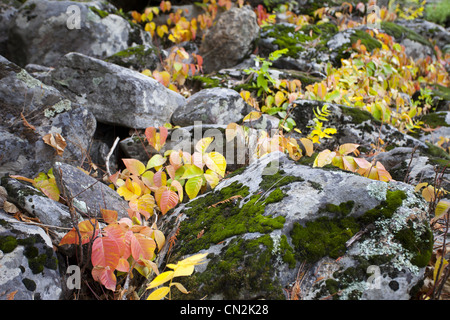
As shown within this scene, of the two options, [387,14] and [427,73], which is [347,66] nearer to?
[427,73]

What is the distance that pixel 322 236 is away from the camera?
1552 millimetres

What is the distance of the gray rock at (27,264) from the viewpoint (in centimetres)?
144

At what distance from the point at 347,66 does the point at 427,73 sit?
2327 millimetres

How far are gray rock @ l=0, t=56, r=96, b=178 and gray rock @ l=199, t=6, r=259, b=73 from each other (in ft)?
8.80

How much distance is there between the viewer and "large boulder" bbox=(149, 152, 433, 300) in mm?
1383

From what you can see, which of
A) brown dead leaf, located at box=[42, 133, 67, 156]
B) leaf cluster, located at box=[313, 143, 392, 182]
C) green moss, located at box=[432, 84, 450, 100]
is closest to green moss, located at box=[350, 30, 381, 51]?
green moss, located at box=[432, 84, 450, 100]

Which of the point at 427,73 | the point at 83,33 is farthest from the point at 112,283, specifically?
the point at 427,73

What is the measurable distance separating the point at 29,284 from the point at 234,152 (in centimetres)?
171

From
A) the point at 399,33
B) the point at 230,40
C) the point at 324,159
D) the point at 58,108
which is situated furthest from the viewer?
the point at 399,33

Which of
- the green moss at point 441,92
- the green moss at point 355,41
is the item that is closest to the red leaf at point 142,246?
the green moss at point 355,41

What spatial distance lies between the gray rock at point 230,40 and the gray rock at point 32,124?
2.68 metres

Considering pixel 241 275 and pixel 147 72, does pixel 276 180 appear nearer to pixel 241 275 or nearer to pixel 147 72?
pixel 241 275

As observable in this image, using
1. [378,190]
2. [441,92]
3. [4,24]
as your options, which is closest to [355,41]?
[441,92]

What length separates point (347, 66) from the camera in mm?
4641
